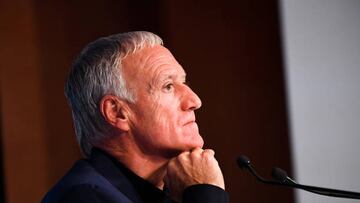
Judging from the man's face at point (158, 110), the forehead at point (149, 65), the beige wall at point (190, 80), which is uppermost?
the forehead at point (149, 65)

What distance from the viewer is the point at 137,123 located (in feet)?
4.11

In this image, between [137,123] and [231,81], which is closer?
[137,123]

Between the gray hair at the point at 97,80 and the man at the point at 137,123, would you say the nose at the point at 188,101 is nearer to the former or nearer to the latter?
the man at the point at 137,123

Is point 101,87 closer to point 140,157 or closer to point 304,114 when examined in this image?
point 140,157

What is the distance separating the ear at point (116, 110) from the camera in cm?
125

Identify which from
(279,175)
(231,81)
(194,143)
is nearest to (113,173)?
(194,143)

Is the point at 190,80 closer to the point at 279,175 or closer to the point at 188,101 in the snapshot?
the point at 188,101

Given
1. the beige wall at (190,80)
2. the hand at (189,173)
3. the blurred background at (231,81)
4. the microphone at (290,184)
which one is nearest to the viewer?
the microphone at (290,184)

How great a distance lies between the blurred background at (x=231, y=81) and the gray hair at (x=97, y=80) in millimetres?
952

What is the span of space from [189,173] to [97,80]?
0.90ft

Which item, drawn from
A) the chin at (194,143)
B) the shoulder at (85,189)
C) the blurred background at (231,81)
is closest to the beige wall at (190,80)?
the blurred background at (231,81)

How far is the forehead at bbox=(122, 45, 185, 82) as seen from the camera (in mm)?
1253

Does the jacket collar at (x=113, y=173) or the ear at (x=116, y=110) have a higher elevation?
the ear at (x=116, y=110)

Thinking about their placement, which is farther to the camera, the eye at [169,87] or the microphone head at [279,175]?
the eye at [169,87]
